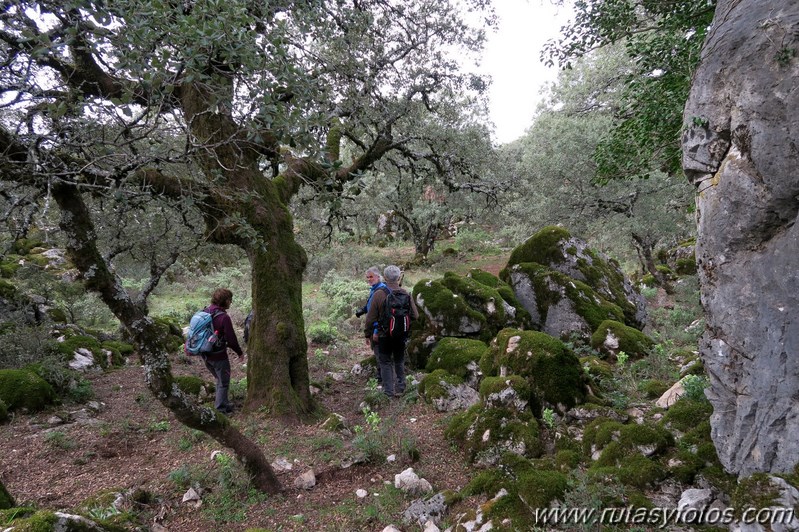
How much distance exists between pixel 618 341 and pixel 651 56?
521cm

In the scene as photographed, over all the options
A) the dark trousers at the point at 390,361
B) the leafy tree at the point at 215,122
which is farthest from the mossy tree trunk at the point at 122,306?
the dark trousers at the point at 390,361

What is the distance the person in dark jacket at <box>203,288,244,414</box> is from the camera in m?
6.77

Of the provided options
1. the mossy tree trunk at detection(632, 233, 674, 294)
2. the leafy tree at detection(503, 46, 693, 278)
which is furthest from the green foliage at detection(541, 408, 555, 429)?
the mossy tree trunk at detection(632, 233, 674, 294)

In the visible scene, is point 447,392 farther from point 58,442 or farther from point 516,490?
point 58,442

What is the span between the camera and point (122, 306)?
13.2 ft

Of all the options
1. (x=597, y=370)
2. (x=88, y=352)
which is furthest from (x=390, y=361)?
(x=88, y=352)

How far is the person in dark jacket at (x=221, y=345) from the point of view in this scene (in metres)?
6.77

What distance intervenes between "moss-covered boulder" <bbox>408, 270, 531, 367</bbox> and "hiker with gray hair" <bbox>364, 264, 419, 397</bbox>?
1561 mm

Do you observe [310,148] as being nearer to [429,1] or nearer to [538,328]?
[429,1]

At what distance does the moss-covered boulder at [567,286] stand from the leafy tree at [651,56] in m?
3.66

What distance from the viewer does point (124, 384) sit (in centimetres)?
871

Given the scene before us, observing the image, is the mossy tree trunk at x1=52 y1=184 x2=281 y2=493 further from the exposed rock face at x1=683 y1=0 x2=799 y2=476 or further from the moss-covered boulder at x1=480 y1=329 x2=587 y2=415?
the exposed rock face at x1=683 y1=0 x2=799 y2=476

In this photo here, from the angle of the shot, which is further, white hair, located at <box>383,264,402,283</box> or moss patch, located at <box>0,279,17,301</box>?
moss patch, located at <box>0,279,17,301</box>

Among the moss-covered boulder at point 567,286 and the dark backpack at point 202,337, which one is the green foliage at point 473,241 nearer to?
the moss-covered boulder at point 567,286
